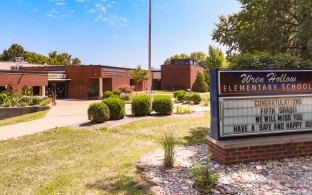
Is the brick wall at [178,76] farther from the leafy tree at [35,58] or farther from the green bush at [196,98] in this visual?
the leafy tree at [35,58]

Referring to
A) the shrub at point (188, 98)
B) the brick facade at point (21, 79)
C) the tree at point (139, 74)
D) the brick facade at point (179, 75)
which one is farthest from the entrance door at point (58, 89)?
the brick facade at point (179, 75)

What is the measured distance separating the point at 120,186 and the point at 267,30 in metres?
12.7

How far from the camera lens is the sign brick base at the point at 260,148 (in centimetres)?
757

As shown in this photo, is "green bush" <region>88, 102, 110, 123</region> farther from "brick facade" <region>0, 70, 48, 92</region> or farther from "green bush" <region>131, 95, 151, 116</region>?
"brick facade" <region>0, 70, 48, 92</region>

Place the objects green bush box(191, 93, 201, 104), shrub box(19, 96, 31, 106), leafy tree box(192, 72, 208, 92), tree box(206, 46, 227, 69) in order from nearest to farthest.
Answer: shrub box(19, 96, 31, 106)
green bush box(191, 93, 201, 104)
tree box(206, 46, 227, 69)
leafy tree box(192, 72, 208, 92)

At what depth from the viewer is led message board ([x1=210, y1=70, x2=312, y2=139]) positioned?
7867 millimetres

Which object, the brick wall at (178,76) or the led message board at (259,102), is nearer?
the led message board at (259,102)

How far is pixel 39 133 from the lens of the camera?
13.8m

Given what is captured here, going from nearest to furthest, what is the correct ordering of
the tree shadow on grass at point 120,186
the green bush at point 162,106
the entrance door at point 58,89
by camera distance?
the tree shadow on grass at point 120,186 → the green bush at point 162,106 → the entrance door at point 58,89

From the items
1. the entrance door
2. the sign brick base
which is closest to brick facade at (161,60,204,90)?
the entrance door

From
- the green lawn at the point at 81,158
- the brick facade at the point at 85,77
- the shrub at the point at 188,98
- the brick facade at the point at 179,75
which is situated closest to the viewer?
the green lawn at the point at 81,158

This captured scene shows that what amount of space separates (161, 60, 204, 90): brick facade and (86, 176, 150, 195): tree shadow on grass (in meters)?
57.2

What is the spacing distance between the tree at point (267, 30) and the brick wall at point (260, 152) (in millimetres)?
8480

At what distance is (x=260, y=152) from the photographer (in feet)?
25.6
